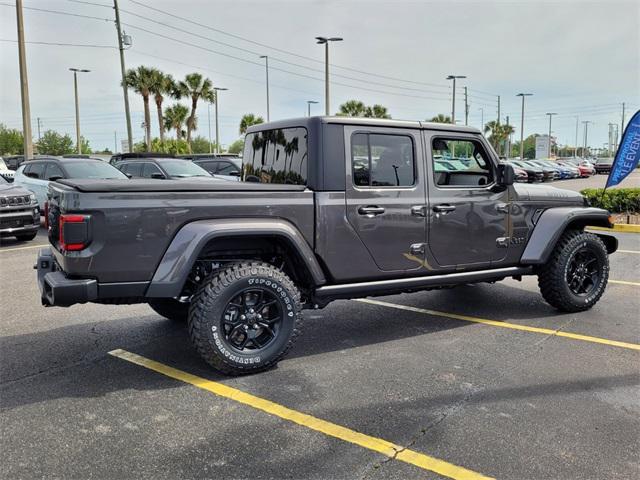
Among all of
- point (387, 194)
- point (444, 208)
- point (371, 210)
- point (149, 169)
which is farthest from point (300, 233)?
point (149, 169)

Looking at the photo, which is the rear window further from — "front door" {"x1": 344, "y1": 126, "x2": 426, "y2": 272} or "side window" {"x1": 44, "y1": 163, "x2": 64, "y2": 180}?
"side window" {"x1": 44, "y1": 163, "x2": 64, "y2": 180}

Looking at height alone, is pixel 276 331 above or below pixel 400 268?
below

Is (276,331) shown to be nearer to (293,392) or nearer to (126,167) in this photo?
(293,392)

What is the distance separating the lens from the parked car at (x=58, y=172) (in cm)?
1255

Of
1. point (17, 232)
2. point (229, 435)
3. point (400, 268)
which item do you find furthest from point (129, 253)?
point (17, 232)

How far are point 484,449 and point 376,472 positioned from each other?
64cm

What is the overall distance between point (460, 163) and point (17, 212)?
8711mm

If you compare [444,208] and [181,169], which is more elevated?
[181,169]

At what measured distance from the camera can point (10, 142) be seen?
270 ft

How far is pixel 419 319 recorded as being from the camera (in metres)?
5.62

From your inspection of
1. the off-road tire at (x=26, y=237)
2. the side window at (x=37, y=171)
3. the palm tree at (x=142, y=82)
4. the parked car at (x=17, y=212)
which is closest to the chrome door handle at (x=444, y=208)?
the parked car at (x=17, y=212)

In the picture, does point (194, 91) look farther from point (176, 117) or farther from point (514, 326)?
point (514, 326)

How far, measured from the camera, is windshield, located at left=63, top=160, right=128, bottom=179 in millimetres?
12492

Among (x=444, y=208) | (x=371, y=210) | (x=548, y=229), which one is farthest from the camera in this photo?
(x=548, y=229)
